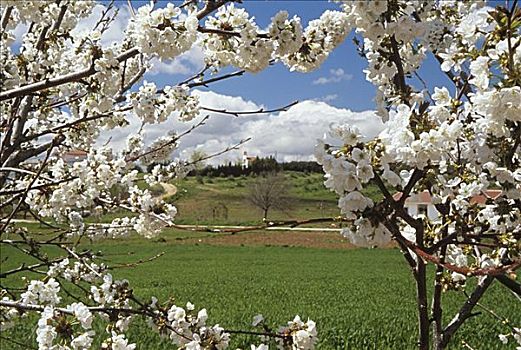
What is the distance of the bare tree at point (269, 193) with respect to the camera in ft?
209

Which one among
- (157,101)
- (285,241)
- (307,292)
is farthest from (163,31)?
(285,241)

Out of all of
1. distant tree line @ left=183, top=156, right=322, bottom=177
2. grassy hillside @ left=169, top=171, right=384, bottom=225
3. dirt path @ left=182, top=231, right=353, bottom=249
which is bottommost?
dirt path @ left=182, top=231, right=353, bottom=249

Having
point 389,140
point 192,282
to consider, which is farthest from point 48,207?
point 192,282

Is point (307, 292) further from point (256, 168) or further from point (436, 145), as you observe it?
point (256, 168)

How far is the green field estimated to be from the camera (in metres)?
8.51

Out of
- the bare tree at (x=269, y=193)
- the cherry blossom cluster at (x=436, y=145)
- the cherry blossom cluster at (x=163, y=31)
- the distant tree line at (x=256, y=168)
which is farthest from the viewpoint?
the distant tree line at (x=256, y=168)

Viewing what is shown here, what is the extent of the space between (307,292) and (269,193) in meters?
48.2

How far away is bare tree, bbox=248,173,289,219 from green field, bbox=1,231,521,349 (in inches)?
1259

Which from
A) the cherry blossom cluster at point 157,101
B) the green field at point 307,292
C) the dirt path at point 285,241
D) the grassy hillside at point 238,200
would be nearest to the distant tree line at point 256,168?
the grassy hillside at point 238,200

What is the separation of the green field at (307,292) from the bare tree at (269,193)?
3198 cm

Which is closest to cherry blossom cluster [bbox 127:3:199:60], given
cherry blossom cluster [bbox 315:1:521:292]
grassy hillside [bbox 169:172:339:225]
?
cherry blossom cluster [bbox 315:1:521:292]

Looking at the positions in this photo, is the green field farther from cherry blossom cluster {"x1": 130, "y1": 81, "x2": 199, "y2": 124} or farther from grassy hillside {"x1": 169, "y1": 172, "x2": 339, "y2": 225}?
grassy hillside {"x1": 169, "y1": 172, "x2": 339, "y2": 225}

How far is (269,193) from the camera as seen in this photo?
63719 millimetres

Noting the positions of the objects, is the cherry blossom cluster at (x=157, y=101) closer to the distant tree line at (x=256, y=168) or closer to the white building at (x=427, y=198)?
the white building at (x=427, y=198)
